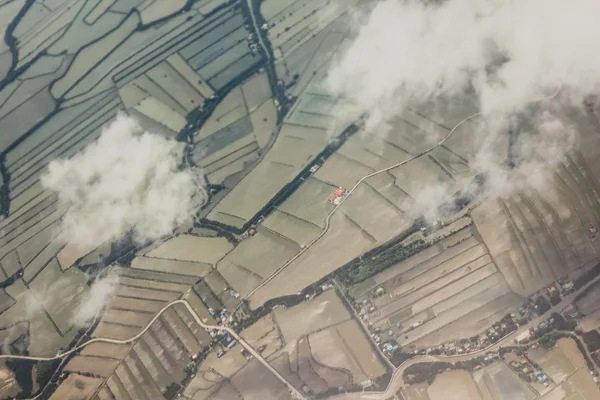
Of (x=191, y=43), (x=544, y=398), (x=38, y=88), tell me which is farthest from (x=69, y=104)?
(x=544, y=398)

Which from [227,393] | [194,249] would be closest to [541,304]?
[227,393]

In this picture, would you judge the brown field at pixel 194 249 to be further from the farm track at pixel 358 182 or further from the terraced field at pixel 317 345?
the terraced field at pixel 317 345

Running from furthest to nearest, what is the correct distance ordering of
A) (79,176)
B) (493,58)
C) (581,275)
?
(79,176) → (493,58) → (581,275)

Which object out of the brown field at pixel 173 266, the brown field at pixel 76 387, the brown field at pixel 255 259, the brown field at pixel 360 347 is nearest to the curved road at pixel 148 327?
the brown field at pixel 76 387

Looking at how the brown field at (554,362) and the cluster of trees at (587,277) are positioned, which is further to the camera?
the cluster of trees at (587,277)

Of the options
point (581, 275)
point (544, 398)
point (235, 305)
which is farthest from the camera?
point (235, 305)

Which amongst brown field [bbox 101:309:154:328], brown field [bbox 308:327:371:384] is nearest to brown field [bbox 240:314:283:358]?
brown field [bbox 308:327:371:384]

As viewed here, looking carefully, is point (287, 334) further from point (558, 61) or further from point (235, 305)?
point (558, 61)
